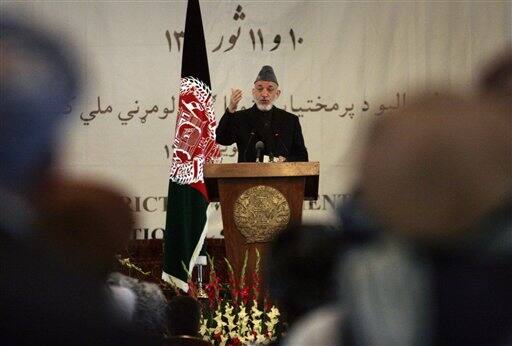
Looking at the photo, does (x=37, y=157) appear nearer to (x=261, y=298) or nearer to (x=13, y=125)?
(x=13, y=125)

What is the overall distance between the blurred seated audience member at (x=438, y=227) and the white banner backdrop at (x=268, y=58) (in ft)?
29.7

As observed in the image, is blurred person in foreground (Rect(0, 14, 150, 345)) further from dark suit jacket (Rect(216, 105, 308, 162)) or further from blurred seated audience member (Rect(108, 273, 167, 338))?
dark suit jacket (Rect(216, 105, 308, 162))

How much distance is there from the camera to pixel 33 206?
1.14 m

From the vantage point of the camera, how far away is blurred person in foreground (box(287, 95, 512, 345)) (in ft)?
3.54

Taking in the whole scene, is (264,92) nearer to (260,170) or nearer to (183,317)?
(260,170)

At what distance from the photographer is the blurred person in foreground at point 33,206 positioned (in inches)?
44.4

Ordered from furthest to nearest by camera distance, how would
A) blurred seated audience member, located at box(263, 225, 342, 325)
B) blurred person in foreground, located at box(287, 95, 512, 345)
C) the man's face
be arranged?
the man's face
blurred seated audience member, located at box(263, 225, 342, 325)
blurred person in foreground, located at box(287, 95, 512, 345)

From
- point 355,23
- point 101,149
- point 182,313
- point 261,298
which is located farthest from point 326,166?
point 182,313

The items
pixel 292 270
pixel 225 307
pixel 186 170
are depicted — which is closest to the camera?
pixel 292 270

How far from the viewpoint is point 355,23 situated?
10539 mm

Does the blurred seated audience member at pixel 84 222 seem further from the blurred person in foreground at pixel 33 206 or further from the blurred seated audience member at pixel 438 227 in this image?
the blurred seated audience member at pixel 438 227

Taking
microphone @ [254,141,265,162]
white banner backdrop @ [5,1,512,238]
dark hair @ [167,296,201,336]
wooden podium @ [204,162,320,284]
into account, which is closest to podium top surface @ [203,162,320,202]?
wooden podium @ [204,162,320,284]

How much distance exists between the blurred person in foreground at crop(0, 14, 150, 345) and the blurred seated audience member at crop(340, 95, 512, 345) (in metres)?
0.31

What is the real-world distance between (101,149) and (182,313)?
8.40 meters
